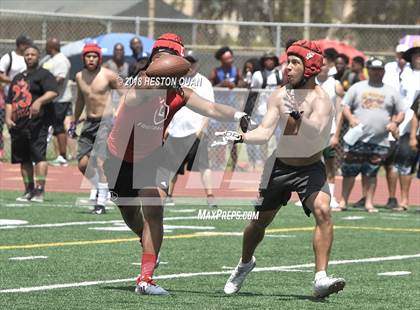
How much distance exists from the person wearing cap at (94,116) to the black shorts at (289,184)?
657cm

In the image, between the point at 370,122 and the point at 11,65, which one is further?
the point at 11,65

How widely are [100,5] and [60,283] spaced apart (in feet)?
101

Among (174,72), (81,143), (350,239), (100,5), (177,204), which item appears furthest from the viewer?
(100,5)

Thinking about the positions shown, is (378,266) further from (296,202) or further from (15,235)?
(296,202)

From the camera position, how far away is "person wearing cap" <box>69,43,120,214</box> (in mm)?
17078

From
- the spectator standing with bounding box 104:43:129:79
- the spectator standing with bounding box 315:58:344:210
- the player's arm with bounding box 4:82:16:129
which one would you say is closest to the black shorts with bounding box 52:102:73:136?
the spectator standing with bounding box 104:43:129:79

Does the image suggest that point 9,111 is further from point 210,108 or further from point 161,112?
point 210,108

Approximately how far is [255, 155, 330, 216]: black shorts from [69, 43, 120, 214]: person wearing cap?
259 inches

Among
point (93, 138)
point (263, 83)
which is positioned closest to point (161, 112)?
point (93, 138)

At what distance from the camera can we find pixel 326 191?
10.5 m

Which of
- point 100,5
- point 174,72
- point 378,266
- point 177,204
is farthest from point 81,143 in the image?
point 100,5

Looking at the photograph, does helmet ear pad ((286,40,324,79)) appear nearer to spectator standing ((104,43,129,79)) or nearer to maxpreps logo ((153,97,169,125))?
maxpreps logo ((153,97,169,125))

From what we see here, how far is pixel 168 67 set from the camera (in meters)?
10.3

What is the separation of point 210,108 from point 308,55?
0.90 metres
